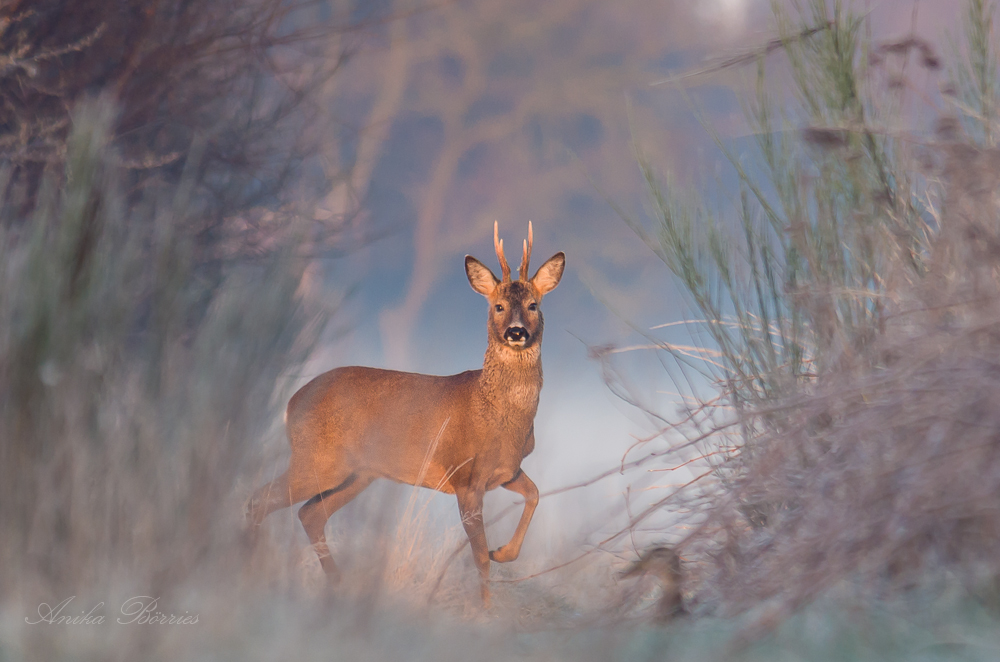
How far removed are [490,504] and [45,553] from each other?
897 millimetres

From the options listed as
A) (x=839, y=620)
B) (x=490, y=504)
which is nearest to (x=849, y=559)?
(x=839, y=620)

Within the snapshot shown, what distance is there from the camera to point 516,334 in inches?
141

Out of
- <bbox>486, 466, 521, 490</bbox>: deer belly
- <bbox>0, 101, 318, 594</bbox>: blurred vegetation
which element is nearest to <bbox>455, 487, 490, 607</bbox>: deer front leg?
<bbox>486, 466, 521, 490</bbox>: deer belly

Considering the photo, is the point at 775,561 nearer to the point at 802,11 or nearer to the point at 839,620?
the point at 839,620

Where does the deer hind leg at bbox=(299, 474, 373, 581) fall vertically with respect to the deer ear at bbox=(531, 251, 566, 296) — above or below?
below

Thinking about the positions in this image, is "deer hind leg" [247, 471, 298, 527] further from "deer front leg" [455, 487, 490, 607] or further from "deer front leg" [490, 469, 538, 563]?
"deer front leg" [490, 469, 538, 563]

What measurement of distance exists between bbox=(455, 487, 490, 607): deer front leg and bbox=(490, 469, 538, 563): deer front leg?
0.29ft

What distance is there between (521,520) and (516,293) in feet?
3.38

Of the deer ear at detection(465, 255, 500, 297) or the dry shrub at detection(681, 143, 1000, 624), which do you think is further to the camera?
the deer ear at detection(465, 255, 500, 297)

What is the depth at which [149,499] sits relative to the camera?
1.49m

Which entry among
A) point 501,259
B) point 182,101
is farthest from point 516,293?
point 182,101

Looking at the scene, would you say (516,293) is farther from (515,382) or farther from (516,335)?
(515,382)

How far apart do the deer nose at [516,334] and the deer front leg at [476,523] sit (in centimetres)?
71

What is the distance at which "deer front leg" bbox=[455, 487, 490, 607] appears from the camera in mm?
2922
